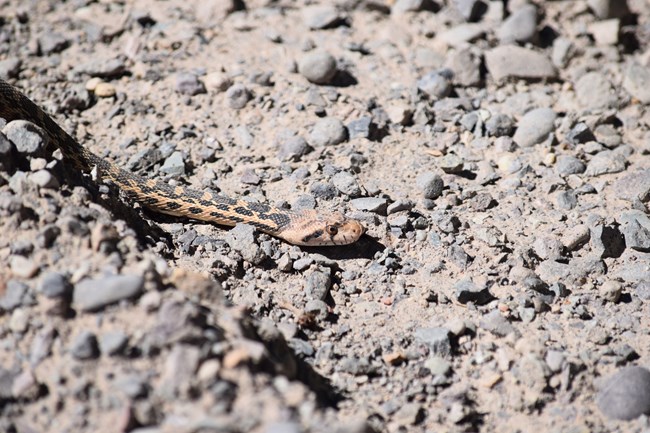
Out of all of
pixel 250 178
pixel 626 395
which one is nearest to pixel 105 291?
pixel 250 178

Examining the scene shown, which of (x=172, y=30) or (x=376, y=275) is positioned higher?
(x=172, y=30)

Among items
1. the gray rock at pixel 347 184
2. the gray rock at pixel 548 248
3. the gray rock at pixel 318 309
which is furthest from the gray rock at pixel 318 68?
the gray rock at pixel 318 309

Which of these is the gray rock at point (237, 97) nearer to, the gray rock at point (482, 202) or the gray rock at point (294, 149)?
the gray rock at point (294, 149)

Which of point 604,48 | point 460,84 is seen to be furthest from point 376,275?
point 604,48

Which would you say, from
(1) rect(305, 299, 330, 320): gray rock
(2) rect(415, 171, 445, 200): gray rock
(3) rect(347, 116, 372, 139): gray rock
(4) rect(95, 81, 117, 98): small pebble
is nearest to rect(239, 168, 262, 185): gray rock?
(3) rect(347, 116, 372, 139): gray rock

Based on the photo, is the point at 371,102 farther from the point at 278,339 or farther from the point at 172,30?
the point at 278,339

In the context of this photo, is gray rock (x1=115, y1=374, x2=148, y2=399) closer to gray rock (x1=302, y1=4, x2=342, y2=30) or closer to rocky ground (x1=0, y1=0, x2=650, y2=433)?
rocky ground (x1=0, y1=0, x2=650, y2=433)
